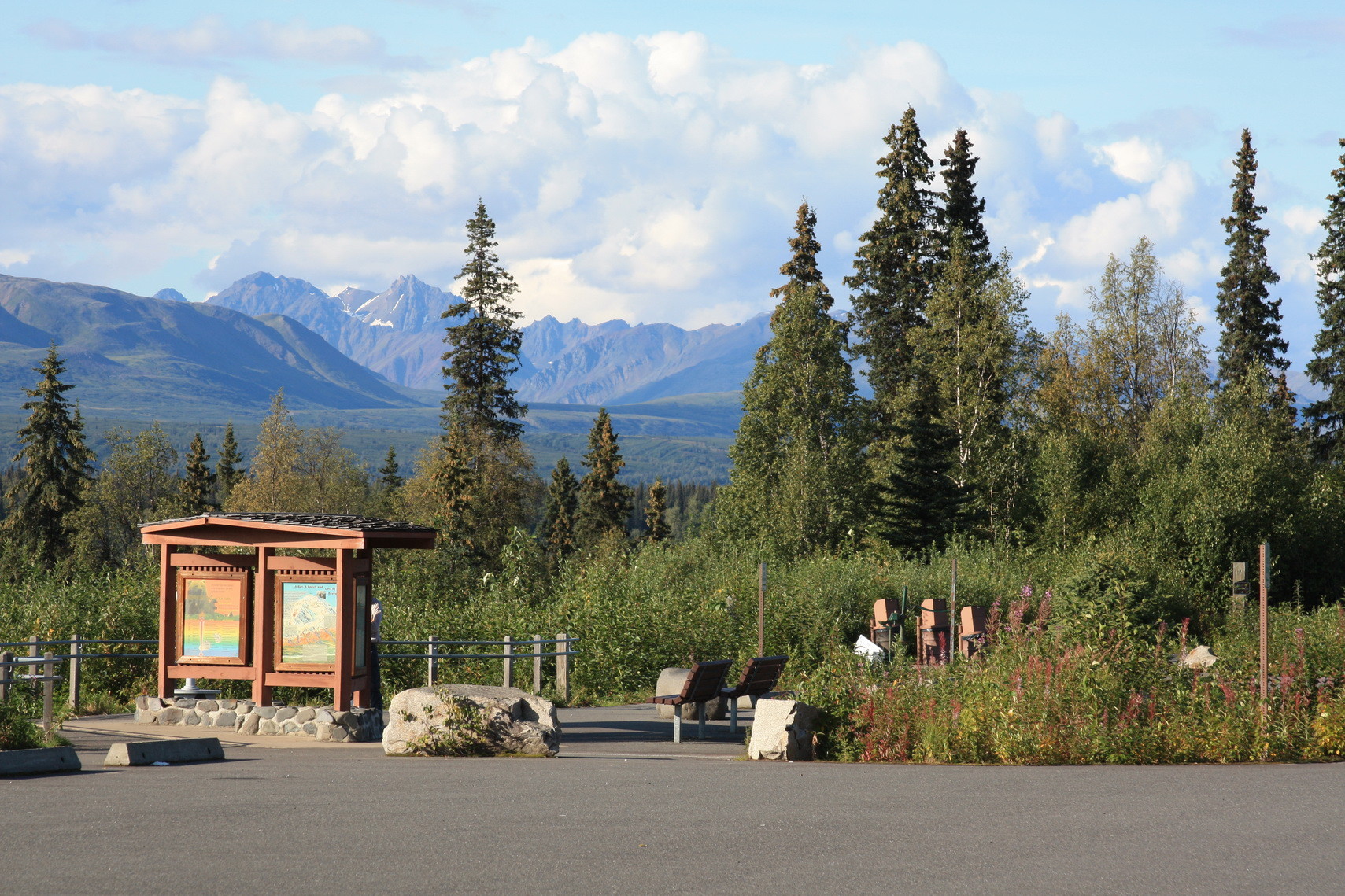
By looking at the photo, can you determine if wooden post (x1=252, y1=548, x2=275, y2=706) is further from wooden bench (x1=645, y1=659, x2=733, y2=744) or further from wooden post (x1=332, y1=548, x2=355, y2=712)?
wooden bench (x1=645, y1=659, x2=733, y2=744)

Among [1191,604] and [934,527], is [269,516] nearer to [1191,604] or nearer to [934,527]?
[1191,604]

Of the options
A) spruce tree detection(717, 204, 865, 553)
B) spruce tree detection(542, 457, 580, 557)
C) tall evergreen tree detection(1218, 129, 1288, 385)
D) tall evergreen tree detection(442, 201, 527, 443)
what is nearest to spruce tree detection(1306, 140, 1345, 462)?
tall evergreen tree detection(1218, 129, 1288, 385)

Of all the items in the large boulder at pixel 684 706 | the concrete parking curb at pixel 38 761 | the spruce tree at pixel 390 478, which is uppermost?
the spruce tree at pixel 390 478

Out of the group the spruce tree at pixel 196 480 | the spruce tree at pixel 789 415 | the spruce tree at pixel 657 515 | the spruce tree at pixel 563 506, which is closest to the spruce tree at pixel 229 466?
the spruce tree at pixel 196 480

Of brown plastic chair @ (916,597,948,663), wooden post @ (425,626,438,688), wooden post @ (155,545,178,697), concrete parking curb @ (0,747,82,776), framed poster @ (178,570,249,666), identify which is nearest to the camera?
concrete parking curb @ (0,747,82,776)

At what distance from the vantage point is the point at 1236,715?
38.9 ft

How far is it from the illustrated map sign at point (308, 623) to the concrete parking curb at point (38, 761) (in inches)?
166

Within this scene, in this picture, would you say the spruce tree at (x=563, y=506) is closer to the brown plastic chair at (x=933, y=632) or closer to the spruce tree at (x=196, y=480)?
the spruce tree at (x=196, y=480)

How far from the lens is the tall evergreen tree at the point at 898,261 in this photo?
45.5m

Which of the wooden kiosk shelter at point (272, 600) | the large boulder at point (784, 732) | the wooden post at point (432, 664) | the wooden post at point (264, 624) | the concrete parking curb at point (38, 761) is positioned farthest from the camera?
the wooden post at point (432, 664)

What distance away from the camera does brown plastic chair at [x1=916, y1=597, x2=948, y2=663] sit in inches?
863

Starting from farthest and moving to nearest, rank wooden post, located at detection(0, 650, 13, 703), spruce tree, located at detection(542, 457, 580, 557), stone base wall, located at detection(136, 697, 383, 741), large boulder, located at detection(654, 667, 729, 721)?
spruce tree, located at detection(542, 457, 580, 557)
large boulder, located at detection(654, 667, 729, 721)
wooden post, located at detection(0, 650, 13, 703)
stone base wall, located at detection(136, 697, 383, 741)

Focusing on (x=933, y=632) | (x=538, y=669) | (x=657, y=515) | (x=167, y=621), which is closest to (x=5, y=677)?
(x=167, y=621)

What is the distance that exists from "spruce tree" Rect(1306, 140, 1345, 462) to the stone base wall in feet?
124
